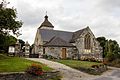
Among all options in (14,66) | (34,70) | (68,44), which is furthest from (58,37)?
(34,70)

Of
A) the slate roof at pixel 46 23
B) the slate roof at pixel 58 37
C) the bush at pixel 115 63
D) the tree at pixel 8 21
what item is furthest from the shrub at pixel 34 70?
the slate roof at pixel 46 23

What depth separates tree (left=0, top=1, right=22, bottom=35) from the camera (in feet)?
85.9

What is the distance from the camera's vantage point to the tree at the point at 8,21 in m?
26.2

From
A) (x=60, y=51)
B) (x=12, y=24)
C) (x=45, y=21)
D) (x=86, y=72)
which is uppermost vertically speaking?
(x=45, y=21)

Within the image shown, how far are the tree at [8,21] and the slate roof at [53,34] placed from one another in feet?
63.2

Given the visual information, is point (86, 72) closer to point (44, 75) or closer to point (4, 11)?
point (44, 75)

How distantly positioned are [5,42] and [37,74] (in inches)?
418

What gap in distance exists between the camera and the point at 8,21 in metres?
26.5

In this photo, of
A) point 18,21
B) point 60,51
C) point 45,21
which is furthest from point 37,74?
point 45,21

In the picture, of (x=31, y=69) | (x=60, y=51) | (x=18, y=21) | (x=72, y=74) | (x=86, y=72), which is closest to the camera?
(x=31, y=69)

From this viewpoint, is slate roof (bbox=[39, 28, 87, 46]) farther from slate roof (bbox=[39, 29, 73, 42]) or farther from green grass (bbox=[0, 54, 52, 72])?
green grass (bbox=[0, 54, 52, 72])

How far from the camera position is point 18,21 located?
27.9 metres

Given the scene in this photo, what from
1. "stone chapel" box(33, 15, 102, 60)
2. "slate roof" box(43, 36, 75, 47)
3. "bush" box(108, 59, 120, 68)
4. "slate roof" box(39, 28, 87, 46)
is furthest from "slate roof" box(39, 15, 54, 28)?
"bush" box(108, 59, 120, 68)

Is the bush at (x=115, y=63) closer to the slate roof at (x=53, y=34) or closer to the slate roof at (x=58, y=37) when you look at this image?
the slate roof at (x=58, y=37)
